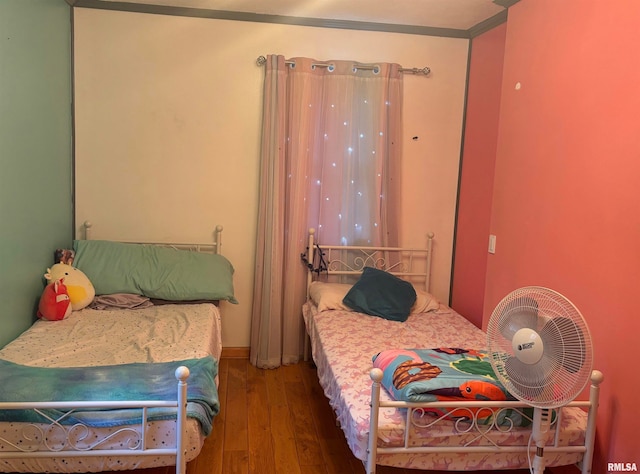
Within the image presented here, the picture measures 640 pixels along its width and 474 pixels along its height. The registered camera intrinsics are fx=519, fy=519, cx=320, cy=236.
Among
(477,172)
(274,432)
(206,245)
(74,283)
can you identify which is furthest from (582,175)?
(74,283)

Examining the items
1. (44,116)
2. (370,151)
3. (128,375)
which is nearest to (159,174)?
(44,116)

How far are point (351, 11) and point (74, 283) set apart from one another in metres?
2.42

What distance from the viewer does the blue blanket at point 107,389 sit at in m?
1.88

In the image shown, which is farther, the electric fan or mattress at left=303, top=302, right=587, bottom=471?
mattress at left=303, top=302, right=587, bottom=471

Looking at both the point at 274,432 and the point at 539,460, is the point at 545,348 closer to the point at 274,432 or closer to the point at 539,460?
the point at 539,460

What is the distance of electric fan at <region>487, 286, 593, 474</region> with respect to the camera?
167cm

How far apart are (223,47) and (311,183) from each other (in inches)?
43.2

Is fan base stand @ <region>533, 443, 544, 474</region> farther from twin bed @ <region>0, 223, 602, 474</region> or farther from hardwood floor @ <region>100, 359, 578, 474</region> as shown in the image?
hardwood floor @ <region>100, 359, 578, 474</region>

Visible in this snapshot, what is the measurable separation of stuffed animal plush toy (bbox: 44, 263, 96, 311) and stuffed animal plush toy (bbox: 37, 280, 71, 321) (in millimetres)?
90

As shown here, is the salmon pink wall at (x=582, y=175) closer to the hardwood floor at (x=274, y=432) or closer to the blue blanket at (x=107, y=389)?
the hardwood floor at (x=274, y=432)

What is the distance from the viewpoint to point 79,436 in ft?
6.15

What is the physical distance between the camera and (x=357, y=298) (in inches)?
132

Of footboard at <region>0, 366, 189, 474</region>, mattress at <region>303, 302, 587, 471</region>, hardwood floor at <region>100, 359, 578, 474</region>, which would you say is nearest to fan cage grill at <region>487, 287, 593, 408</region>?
mattress at <region>303, 302, 587, 471</region>

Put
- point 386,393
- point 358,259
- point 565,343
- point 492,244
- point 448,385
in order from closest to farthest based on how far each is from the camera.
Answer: point 565,343
point 448,385
point 386,393
point 492,244
point 358,259
